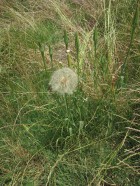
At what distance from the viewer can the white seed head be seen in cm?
137

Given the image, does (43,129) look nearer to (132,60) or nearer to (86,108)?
(86,108)

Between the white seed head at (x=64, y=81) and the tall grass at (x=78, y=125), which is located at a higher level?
the white seed head at (x=64, y=81)

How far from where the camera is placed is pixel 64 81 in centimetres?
138

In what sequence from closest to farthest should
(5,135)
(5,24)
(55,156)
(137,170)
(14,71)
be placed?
1. (137,170)
2. (55,156)
3. (5,135)
4. (14,71)
5. (5,24)

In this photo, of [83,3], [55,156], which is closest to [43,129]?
[55,156]

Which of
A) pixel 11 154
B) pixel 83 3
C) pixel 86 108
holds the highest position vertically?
pixel 83 3

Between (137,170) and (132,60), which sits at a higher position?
(132,60)

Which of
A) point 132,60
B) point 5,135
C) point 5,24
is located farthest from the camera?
point 5,24

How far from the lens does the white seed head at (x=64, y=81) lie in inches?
54.0

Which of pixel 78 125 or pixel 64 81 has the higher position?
pixel 64 81

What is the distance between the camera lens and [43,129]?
1.63 m

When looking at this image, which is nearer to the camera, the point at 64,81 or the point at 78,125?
the point at 64,81

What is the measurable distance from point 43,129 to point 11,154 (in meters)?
0.18

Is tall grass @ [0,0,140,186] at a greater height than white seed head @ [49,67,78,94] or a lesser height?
lesser
